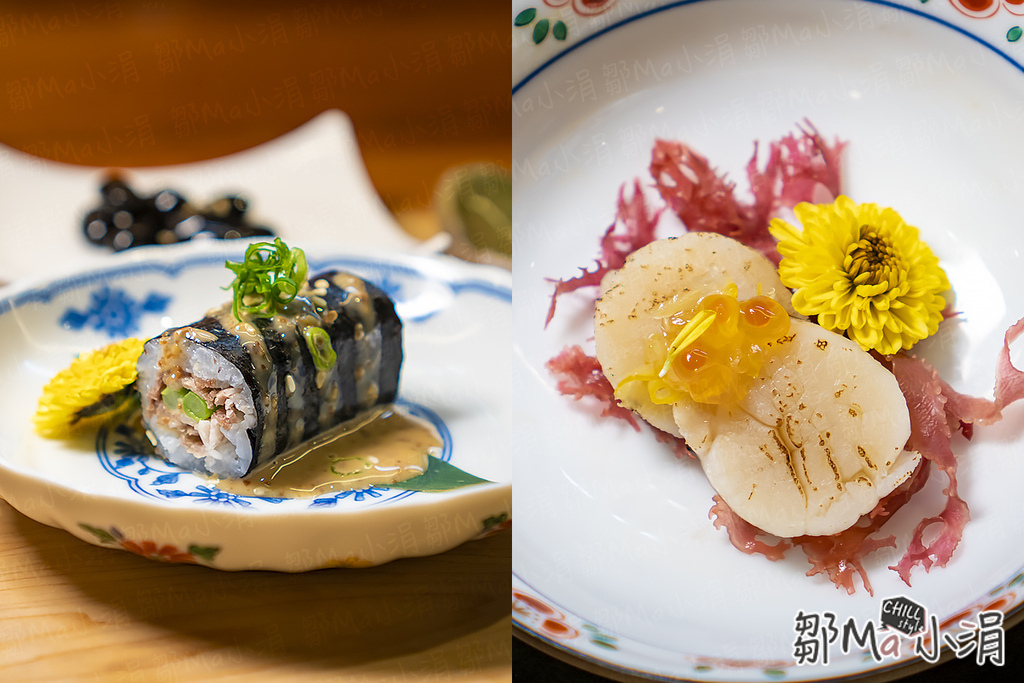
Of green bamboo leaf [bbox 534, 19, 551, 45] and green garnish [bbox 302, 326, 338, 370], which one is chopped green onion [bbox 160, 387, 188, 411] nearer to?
green garnish [bbox 302, 326, 338, 370]

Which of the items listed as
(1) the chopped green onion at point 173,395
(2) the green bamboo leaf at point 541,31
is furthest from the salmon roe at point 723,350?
(1) the chopped green onion at point 173,395

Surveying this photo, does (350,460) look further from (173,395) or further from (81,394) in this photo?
(81,394)

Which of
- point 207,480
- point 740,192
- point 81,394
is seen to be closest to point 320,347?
point 207,480

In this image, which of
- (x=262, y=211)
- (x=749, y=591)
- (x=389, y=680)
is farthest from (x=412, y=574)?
(x=262, y=211)

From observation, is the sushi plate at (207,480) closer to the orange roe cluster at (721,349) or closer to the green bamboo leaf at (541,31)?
the orange roe cluster at (721,349)

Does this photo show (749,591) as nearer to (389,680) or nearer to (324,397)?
(389,680)
